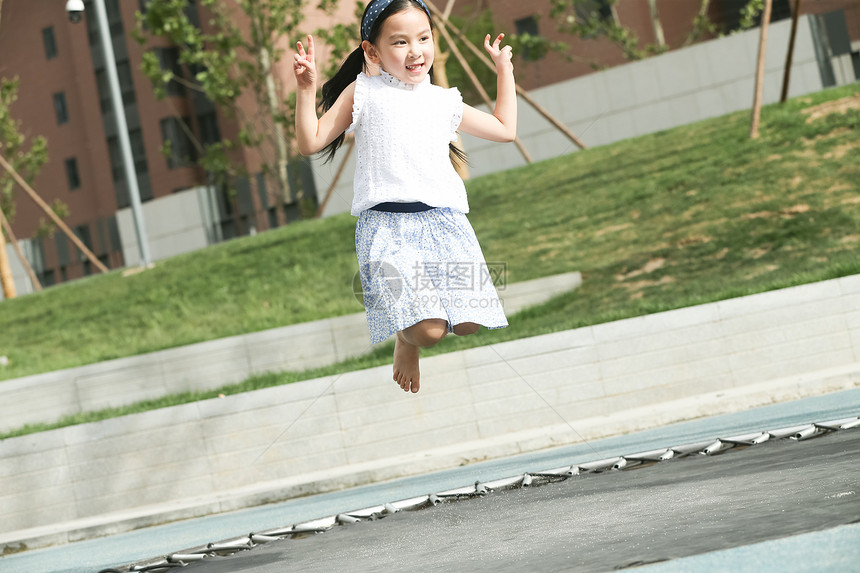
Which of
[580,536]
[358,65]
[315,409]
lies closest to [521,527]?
[580,536]

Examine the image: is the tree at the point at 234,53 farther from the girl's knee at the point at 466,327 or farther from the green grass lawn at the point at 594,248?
the girl's knee at the point at 466,327

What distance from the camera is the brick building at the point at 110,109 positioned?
1215 inches

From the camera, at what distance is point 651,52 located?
28.8 meters

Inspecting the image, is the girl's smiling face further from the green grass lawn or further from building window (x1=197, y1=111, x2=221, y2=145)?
building window (x1=197, y1=111, x2=221, y2=145)

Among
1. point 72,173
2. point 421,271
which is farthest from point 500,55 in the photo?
point 72,173

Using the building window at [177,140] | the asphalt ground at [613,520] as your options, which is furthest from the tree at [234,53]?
the asphalt ground at [613,520]

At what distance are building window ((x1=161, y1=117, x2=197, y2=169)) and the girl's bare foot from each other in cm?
3508

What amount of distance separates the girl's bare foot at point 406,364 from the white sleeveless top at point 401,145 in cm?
58

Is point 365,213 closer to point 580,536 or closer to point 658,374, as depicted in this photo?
point 580,536

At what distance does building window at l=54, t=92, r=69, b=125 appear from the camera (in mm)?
40250

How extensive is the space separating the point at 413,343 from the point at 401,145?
0.67m

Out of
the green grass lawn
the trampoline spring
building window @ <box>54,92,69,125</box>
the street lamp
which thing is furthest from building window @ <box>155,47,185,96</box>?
the trampoline spring

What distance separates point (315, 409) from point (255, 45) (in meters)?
18.7

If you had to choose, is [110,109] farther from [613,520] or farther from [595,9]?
[613,520]
